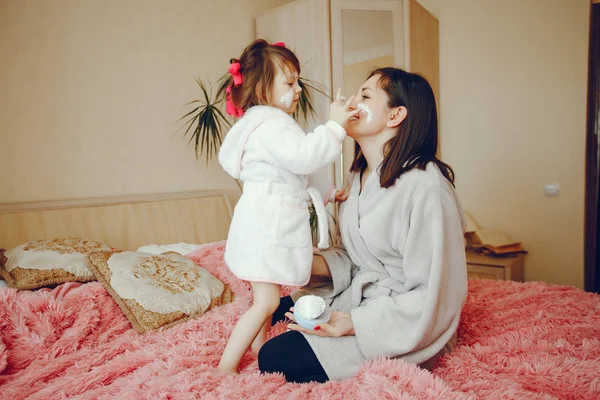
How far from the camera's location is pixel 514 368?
3.58ft

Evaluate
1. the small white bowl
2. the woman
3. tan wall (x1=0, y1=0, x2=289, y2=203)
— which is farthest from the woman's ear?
tan wall (x1=0, y1=0, x2=289, y2=203)

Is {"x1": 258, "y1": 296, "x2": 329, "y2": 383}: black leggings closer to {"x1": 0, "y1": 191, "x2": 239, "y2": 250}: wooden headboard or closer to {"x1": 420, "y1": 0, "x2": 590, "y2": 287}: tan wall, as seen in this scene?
{"x1": 0, "y1": 191, "x2": 239, "y2": 250}: wooden headboard

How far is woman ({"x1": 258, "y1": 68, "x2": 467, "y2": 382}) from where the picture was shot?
42.9 inches

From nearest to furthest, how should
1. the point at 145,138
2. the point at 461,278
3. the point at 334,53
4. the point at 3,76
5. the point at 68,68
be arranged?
1. the point at 461,278
2. the point at 3,76
3. the point at 68,68
4. the point at 145,138
5. the point at 334,53

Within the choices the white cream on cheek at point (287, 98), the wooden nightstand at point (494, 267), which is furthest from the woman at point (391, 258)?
the wooden nightstand at point (494, 267)

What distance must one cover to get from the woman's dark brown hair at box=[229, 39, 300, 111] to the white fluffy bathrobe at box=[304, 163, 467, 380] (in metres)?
0.51

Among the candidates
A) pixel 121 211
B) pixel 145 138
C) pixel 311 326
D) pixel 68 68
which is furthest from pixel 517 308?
pixel 68 68

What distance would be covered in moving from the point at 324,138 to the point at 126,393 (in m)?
0.82

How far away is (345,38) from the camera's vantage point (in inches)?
121

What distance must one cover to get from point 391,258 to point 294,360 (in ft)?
1.30

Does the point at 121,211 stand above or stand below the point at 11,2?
below

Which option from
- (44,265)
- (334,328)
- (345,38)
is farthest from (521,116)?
(44,265)

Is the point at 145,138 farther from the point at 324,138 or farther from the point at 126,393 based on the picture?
the point at 126,393

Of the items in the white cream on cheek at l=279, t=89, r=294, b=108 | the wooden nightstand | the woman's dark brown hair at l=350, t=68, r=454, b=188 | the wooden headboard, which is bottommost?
the wooden nightstand
